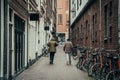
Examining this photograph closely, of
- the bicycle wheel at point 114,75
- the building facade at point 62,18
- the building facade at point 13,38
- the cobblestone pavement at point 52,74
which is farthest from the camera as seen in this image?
the building facade at point 62,18

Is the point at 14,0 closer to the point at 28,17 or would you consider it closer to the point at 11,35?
the point at 11,35

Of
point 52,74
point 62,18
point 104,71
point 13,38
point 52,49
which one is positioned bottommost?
point 52,74

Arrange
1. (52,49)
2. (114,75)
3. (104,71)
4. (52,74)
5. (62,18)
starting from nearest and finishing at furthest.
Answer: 1. (114,75)
2. (104,71)
3. (52,74)
4. (52,49)
5. (62,18)

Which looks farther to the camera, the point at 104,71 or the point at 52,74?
the point at 52,74

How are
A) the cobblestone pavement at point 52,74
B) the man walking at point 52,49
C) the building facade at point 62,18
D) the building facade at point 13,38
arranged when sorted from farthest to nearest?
1. the building facade at point 62,18
2. the man walking at point 52,49
3. the cobblestone pavement at point 52,74
4. the building facade at point 13,38

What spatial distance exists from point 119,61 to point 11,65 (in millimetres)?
5600

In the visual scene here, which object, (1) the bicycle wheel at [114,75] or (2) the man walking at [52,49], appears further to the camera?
(2) the man walking at [52,49]

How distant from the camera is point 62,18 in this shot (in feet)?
328

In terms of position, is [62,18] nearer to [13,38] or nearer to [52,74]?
[52,74]


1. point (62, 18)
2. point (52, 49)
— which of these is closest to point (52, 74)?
point (52, 49)

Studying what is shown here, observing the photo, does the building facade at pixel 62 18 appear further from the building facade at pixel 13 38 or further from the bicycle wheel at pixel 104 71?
the bicycle wheel at pixel 104 71

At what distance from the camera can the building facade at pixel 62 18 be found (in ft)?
320

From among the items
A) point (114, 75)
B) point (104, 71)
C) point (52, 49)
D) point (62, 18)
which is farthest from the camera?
point (62, 18)

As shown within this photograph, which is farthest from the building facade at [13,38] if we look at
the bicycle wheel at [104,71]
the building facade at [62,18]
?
the building facade at [62,18]
